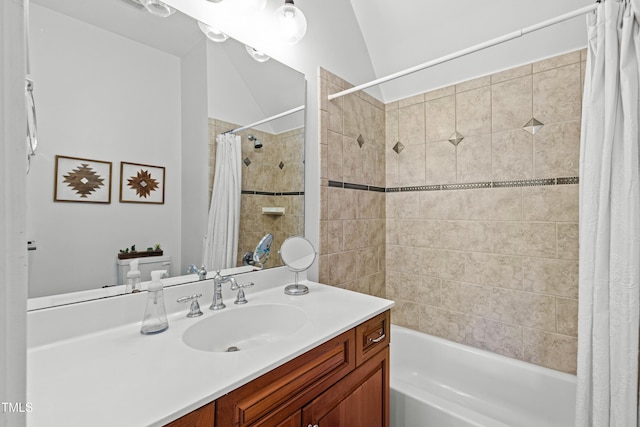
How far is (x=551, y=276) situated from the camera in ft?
5.44

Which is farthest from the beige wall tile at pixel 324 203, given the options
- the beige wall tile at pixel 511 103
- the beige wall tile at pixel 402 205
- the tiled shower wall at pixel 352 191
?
the beige wall tile at pixel 511 103

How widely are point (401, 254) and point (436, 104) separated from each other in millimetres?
1099

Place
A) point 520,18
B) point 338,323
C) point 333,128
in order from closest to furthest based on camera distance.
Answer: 1. point 338,323
2. point 520,18
3. point 333,128

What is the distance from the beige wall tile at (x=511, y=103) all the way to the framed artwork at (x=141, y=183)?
1867 millimetres

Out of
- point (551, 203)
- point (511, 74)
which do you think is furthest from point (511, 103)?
point (551, 203)

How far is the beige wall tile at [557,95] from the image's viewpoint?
158 cm

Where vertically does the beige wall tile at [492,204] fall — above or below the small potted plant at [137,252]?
above

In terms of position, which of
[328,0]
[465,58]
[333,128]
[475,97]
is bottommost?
[333,128]

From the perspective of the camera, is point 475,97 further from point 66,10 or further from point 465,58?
point 66,10

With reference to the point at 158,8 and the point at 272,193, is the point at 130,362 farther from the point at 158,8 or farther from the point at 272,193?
the point at 158,8

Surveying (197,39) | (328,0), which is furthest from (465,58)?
(197,39)

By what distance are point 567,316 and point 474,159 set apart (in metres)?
1.01

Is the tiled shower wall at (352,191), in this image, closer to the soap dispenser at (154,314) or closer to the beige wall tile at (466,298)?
the beige wall tile at (466,298)

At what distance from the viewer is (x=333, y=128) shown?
1.81 meters
